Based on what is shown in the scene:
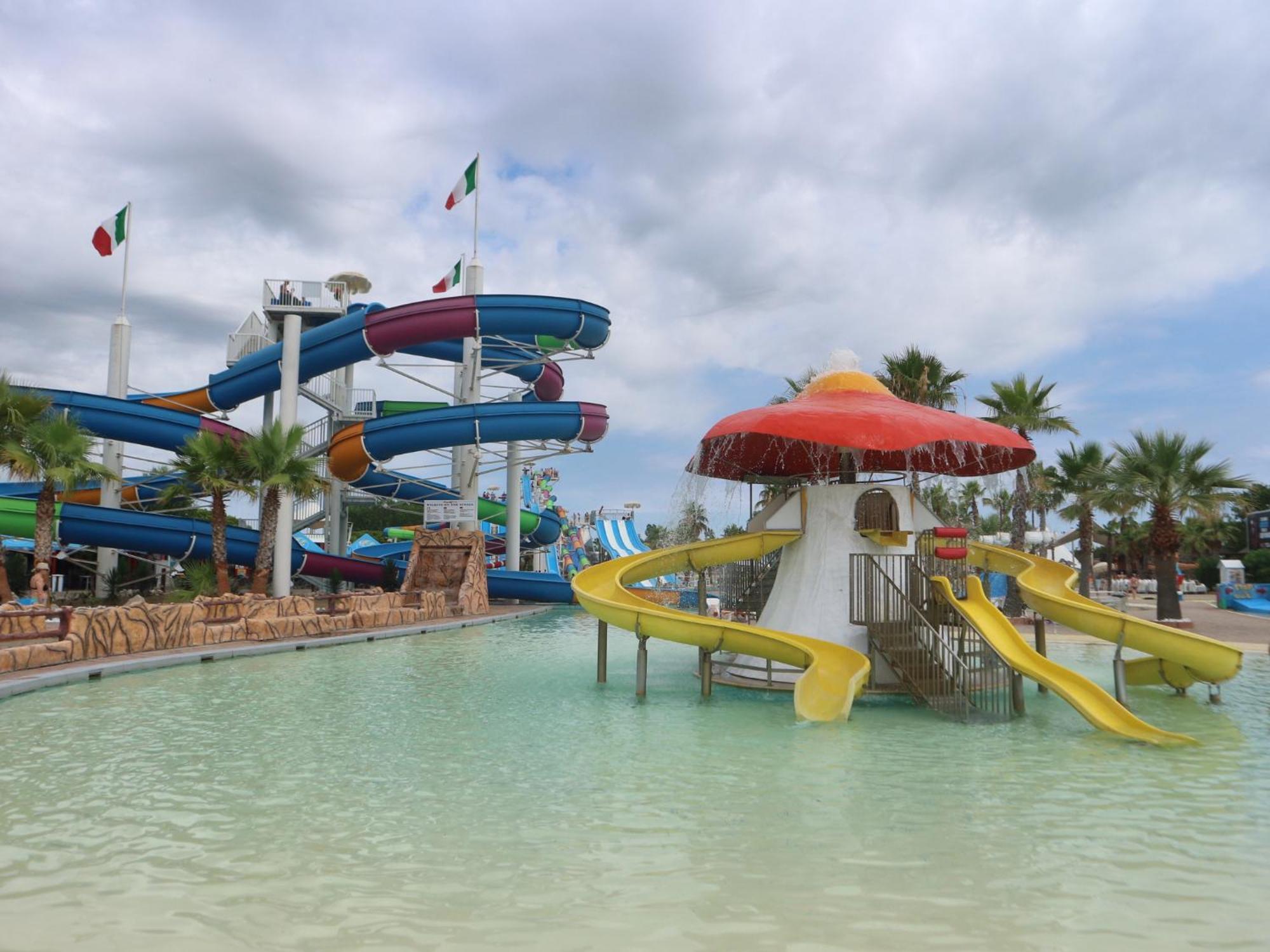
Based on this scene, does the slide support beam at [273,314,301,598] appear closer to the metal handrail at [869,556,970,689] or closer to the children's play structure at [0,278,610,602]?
the children's play structure at [0,278,610,602]

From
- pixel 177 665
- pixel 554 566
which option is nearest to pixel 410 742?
pixel 177 665

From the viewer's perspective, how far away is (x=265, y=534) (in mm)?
22141

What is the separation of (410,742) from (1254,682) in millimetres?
11861

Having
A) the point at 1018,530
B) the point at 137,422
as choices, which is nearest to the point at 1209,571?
the point at 1018,530

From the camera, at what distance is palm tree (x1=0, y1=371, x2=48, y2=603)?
61.9 feet

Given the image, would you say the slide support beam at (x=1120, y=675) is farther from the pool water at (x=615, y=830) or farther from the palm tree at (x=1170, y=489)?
the palm tree at (x=1170, y=489)

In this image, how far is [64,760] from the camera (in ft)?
23.5

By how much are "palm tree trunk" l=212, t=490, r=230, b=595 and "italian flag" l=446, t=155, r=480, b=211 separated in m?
14.7

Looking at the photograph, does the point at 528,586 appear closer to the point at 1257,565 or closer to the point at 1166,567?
the point at 1166,567

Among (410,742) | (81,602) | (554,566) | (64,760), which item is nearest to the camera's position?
(64,760)

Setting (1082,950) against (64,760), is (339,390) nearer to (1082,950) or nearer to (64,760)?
(64,760)

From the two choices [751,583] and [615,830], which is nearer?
[615,830]

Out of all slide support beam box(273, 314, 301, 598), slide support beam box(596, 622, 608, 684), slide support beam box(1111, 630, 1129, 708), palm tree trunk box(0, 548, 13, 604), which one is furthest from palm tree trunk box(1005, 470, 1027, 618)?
palm tree trunk box(0, 548, 13, 604)

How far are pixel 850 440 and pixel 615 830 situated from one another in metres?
5.95
